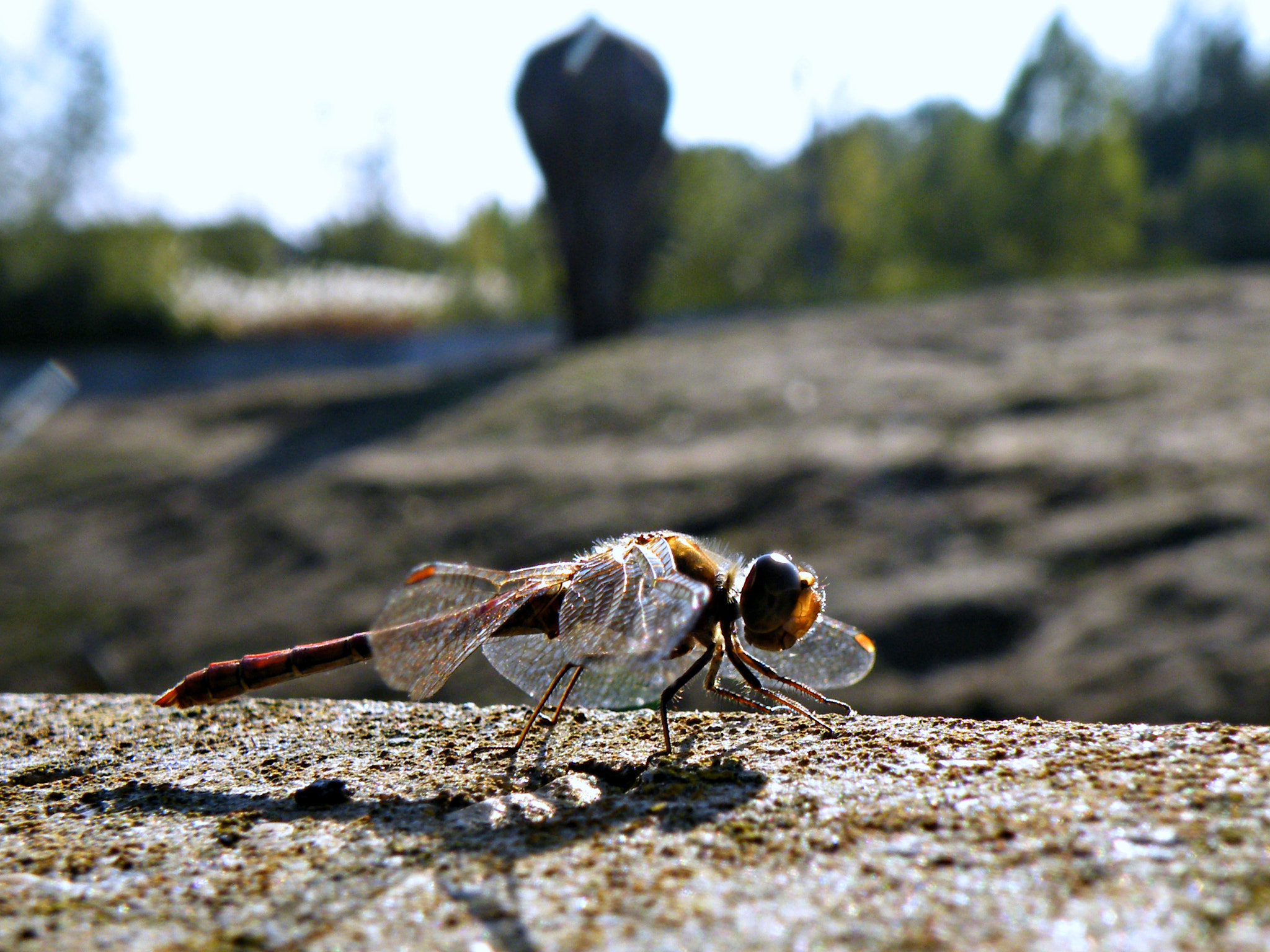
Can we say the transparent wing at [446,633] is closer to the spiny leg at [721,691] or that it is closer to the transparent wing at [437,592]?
the transparent wing at [437,592]

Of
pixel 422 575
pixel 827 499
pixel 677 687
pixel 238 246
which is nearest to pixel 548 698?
pixel 677 687

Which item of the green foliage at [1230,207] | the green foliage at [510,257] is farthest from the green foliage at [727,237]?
the green foliage at [1230,207]

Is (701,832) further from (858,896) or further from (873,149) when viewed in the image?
(873,149)

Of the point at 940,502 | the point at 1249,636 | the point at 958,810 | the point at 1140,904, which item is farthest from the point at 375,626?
the point at 940,502

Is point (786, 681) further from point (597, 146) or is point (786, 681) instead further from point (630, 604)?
point (597, 146)

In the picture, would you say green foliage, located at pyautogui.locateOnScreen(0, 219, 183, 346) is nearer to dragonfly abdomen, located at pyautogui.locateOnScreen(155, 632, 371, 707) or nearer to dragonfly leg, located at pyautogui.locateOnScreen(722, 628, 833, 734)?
dragonfly abdomen, located at pyautogui.locateOnScreen(155, 632, 371, 707)

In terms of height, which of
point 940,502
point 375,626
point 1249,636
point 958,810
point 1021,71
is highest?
point 1021,71
